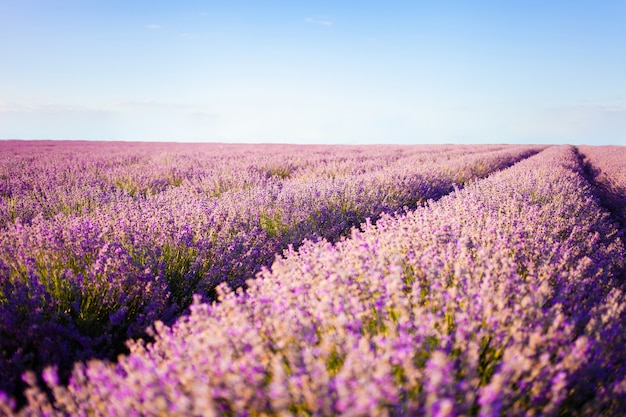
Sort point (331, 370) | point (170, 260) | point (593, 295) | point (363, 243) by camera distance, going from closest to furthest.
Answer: point (331, 370)
point (593, 295)
point (363, 243)
point (170, 260)

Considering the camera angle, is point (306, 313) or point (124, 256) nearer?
point (306, 313)

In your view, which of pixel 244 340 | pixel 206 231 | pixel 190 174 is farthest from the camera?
pixel 190 174

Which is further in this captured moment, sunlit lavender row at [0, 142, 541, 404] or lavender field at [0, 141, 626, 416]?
sunlit lavender row at [0, 142, 541, 404]

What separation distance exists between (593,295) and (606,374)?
777 millimetres

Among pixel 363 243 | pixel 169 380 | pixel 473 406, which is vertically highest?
pixel 363 243

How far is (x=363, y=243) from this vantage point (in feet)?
8.20

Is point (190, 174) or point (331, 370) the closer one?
point (331, 370)

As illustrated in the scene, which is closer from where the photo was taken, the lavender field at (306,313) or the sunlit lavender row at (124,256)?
the lavender field at (306,313)

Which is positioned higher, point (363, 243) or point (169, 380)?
point (363, 243)

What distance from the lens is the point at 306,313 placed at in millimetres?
1793

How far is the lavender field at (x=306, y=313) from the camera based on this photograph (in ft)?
4.04

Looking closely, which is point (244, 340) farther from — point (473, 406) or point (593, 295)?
point (593, 295)

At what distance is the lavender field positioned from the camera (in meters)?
1.23

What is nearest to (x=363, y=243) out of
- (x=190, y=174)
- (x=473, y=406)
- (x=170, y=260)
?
(x=473, y=406)
